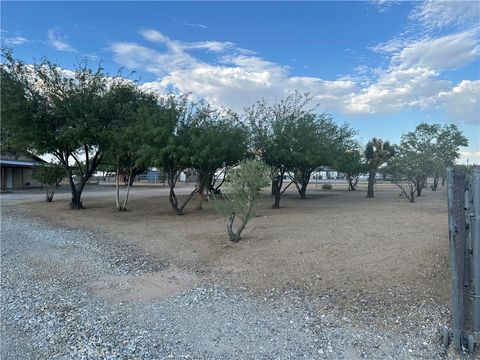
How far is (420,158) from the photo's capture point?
71.6ft

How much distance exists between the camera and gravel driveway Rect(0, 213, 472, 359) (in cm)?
366

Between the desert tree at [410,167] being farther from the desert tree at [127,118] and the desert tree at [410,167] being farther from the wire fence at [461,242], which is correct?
the wire fence at [461,242]

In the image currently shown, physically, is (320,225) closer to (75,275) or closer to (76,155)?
(75,275)

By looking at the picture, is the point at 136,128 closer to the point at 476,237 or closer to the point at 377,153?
the point at 476,237

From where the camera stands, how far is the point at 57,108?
15.7m

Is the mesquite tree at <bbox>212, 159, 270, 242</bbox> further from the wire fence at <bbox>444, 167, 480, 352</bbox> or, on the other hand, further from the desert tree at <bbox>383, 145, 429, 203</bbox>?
the desert tree at <bbox>383, 145, 429, 203</bbox>

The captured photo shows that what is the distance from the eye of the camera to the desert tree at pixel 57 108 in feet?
51.1

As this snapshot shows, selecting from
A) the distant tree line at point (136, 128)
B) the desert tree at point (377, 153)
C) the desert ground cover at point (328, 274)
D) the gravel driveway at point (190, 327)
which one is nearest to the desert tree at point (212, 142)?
the distant tree line at point (136, 128)

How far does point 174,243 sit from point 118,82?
1095 centimetres

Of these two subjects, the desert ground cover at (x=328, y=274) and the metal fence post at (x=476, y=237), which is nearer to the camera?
the metal fence post at (x=476, y=237)

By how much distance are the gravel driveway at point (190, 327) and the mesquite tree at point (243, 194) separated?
354 centimetres

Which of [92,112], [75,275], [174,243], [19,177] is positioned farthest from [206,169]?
[19,177]

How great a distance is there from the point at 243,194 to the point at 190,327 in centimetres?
535

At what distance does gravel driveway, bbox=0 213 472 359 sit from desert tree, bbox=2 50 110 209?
415 inches
